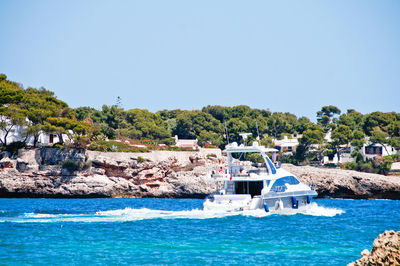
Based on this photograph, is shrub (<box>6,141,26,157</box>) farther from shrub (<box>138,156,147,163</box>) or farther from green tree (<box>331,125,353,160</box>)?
green tree (<box>331,125,353,160</box>)

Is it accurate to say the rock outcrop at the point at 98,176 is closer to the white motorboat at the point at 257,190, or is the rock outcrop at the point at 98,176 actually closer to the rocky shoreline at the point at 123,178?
the rocky shoreline at the point at 123,178

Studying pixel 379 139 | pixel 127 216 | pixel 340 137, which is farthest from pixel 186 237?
pixel 340 137

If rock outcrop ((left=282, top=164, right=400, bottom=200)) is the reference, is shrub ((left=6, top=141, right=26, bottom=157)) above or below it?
above

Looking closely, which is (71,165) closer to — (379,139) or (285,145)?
(379,139)

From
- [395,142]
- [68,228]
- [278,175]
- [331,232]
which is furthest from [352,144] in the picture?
[68,228]

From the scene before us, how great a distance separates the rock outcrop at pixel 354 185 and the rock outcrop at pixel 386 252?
4139 centimetres

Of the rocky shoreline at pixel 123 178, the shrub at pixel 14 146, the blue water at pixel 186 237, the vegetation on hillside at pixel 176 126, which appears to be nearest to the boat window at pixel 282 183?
the blue water at pixel 186 237

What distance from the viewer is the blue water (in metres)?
18.0

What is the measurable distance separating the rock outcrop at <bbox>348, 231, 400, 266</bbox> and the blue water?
661cm

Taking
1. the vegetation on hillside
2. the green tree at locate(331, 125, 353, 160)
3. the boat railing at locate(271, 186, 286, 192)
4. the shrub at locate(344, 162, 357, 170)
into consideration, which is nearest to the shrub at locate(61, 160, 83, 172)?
the vegetation on hillside

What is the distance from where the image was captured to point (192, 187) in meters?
51.6

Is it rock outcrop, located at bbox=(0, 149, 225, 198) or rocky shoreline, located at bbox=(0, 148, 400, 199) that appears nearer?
rock outcrop, located at bbox=(0, 149, 225, 198)

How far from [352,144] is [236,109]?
29.6 metres

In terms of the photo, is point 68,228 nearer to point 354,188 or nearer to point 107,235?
point 107,235
